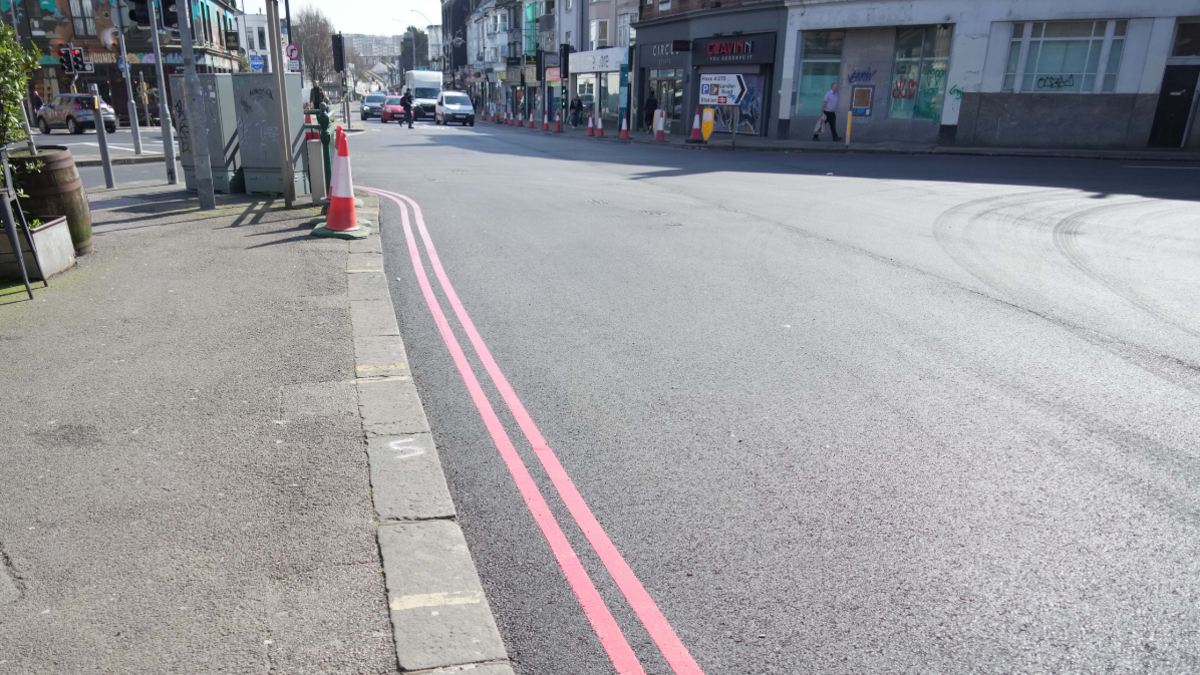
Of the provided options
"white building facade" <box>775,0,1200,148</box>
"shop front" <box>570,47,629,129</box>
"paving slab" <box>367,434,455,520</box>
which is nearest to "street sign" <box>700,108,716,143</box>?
"white building facade" <box>775,0,1200,148</box>

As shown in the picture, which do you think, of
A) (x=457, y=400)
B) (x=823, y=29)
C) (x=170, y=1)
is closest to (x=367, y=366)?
(x=457, y=400)

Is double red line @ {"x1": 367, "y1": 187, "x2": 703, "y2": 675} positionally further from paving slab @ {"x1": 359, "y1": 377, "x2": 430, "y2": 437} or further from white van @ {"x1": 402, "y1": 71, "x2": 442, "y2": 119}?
white van @ {"x1": 402, "y1": 71, "x2": 442, "y2": 119}

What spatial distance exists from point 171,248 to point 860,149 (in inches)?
819

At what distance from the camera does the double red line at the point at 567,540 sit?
287 centimetres

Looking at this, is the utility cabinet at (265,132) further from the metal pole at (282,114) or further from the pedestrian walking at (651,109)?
the pedestrian walking at (651,109)

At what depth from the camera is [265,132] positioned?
486 inches

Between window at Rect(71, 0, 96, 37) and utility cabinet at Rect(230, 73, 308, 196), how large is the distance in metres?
43.2

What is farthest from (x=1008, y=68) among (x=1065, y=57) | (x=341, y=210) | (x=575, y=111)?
(x=341, y=210)

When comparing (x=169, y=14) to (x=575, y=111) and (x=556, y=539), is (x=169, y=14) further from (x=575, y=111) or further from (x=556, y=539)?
(x=575, y=111)

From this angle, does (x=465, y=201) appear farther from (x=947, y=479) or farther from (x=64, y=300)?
(x=947, y=479)

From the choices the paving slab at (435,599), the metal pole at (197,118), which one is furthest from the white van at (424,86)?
the paving slab at (435,599)

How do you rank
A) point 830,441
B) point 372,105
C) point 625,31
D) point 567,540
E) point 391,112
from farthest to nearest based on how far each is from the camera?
point 372,105 → point 391,112 → point 625,31 → point 830,441 → point 567,540

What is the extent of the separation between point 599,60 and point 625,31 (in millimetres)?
2310

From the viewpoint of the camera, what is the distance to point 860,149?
2506cm
